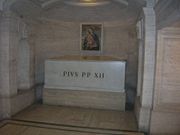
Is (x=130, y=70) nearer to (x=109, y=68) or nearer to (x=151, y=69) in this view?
(x=109, y=68)

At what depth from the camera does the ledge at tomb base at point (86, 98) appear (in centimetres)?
610

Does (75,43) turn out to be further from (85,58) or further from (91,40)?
(85,58)

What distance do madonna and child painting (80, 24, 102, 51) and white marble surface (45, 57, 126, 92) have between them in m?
0.67

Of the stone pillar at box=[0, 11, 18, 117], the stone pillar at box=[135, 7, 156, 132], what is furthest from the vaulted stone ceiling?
the stone pillar at box=[135, 7, 156, 132]

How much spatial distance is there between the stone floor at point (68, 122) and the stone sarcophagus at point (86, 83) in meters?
0.26

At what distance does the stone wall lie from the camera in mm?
6789

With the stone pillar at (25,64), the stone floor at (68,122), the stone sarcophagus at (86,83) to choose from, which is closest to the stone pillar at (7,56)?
the stone floor at (68,122)

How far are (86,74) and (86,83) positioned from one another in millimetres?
274

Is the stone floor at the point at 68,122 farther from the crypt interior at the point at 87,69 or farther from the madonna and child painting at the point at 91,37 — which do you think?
the madonna and child painting at the point at 91,37

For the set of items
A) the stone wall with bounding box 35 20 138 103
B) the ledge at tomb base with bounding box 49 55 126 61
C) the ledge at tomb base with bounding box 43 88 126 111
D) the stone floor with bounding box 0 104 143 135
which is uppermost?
the stone wall with bounding box 35 20 138 103

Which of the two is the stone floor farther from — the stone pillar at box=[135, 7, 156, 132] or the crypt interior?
the stone pillar at box=[135, 7, 156, 132]

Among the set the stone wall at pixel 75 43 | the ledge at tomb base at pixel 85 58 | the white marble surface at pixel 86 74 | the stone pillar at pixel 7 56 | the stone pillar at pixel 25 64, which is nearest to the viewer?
the stone pillar at pixel 7 56

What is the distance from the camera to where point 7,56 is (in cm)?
517

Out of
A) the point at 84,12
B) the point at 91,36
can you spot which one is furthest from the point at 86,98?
the point at 84,12
